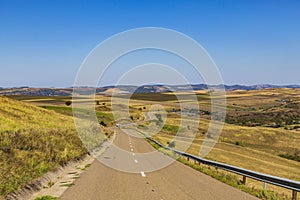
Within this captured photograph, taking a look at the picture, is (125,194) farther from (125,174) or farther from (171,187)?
(125,174)

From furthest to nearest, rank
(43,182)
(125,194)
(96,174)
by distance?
(96,174) < (43,182) < (125,194)

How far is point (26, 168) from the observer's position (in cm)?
1298

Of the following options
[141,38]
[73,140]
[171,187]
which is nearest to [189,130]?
[73,140]

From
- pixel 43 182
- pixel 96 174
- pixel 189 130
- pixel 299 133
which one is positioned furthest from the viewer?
pixel 299 133

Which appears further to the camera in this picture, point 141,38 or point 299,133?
point 299,133

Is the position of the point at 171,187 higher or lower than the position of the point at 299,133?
higher

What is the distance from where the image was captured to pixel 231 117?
137 meters

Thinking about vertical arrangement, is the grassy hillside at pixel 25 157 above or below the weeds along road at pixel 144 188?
above

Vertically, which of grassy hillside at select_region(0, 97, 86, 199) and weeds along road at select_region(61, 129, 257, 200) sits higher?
grassy hillside at select_region(0, 97, 86, 199)

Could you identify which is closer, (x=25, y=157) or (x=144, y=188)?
(x=144, y=188)

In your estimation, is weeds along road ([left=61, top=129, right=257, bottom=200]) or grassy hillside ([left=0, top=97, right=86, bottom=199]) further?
grassy hillside ([left=0, top=97, right=86, bottom=199])

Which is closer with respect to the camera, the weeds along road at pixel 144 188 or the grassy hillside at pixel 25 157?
the weeds along road at pixel 144 188

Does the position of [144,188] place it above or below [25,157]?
below

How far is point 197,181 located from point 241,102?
616 ft
